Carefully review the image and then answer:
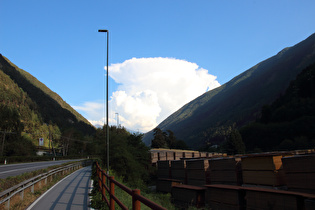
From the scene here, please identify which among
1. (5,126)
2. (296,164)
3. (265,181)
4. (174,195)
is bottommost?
(174,195)

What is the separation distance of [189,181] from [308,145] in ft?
219

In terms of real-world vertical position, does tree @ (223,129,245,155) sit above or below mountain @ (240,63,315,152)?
below

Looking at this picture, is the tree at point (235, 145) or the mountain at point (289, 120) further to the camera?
the mountain at point (289, 120)

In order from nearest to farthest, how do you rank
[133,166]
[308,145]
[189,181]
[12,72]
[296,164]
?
[296,164], [189,181], [133,166], [308,145], [12,72]

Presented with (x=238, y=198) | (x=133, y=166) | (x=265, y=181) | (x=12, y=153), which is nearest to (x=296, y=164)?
(x=265, y=181)


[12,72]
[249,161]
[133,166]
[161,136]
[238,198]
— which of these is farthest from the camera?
[12,72]

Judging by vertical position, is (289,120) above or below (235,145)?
above

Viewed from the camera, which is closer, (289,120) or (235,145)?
(235,145)

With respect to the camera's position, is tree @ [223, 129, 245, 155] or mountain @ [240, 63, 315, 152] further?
mountain @ [240, 63, 315, 152]

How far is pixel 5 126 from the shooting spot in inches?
3059

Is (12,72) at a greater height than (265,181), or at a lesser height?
greater

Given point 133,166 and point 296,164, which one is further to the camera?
point 133,166

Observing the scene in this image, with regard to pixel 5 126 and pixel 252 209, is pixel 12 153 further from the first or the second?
pixel 252 209

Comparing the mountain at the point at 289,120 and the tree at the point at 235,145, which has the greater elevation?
the mountain at the point at 289,120
